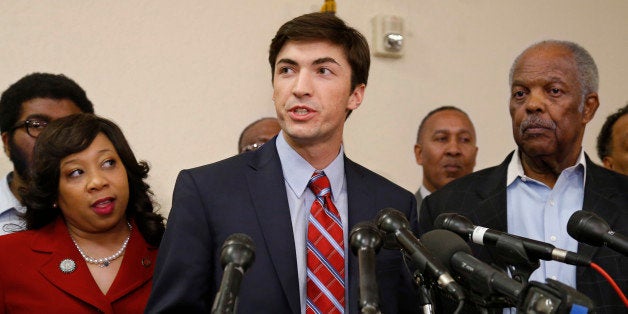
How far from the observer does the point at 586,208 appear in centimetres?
210

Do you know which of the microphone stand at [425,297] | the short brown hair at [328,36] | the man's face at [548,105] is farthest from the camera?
the man's face at [548,105]

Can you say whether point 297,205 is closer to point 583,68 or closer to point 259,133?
point 583,68

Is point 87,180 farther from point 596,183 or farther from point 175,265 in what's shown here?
point 596,183

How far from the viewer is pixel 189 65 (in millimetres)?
3654

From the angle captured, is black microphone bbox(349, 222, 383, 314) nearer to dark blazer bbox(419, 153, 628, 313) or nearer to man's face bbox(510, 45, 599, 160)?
dark blazer bbox(419, 153, 628, 313)

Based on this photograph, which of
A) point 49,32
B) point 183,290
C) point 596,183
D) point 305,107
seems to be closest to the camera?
point 183,290

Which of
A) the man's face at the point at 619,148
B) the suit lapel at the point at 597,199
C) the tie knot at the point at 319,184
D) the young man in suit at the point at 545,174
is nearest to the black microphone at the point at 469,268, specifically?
the tie knot at the point at 319,184

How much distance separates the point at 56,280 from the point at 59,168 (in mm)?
380

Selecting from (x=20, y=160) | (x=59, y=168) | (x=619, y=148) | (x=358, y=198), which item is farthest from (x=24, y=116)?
(x=619, y=148)

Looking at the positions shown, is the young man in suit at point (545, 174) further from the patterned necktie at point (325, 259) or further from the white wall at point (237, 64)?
the white wall at point (237, 64)

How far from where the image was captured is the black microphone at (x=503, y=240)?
4.17ft

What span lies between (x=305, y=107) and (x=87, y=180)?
81 centimetres

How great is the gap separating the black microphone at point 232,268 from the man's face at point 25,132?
67.6 inches

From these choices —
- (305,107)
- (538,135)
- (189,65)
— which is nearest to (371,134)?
(189,65)
